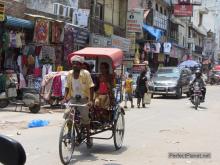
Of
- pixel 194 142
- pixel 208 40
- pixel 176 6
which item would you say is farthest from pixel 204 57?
pixel 194 142

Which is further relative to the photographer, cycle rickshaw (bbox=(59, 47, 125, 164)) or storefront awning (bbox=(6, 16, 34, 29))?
storefront awning (bbox=(6, 16, 34, 29))

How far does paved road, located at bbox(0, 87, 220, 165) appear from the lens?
7.79m

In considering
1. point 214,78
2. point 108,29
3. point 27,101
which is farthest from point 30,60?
point 214,78

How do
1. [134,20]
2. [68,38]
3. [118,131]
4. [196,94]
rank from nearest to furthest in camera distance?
1. [118,131]
2. [196,94]
3. [68,38]
4. [134,20]

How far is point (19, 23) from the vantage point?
62.6ft

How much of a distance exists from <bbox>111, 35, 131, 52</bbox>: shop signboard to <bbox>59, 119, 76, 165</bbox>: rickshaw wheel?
80.0ft

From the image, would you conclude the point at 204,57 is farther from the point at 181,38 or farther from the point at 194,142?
the point at 194,142

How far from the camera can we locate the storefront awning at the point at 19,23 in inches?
726

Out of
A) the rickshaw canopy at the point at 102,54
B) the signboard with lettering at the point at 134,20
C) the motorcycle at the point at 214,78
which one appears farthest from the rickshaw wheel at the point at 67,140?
the motorcycle at the point at 214,78

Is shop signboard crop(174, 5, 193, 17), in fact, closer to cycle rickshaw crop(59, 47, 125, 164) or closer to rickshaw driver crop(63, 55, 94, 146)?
cycle rickshaw crop(59, 47, 125, 164)

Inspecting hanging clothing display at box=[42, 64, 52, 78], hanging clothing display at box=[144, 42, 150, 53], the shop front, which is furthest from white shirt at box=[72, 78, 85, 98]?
hanging clothing display at box=[144, 42, 150, 53]

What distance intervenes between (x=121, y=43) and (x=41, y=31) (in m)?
13.1

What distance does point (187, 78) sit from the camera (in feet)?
105

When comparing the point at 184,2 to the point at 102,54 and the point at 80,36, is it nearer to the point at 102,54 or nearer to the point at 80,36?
the point at 80,36
